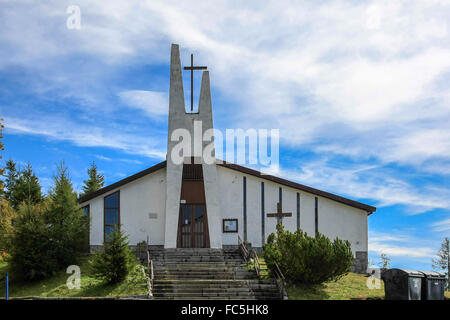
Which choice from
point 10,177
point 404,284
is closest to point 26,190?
point 10,177

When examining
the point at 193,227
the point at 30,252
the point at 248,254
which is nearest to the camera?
the point at 30,252

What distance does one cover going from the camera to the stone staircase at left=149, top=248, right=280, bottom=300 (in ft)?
63.1

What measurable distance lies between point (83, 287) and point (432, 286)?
44.0 ft

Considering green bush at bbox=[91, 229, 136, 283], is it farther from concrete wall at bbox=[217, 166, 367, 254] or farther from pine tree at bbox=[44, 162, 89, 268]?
concrete wall at bbox=[217, 166, 367, 254]

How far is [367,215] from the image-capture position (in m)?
27.4

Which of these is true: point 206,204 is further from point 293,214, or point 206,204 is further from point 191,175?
point 293,214

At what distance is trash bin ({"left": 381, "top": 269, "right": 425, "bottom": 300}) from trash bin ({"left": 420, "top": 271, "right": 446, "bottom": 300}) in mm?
158

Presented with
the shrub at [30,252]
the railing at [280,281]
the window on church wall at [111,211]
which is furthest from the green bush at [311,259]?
the shrub at [30,252]

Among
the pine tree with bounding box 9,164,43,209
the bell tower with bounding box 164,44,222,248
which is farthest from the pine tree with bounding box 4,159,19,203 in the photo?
the bell tower with bounding box 164,44,222,248

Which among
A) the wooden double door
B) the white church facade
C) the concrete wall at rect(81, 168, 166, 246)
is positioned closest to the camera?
the wooden double door

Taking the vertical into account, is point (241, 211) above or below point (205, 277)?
above

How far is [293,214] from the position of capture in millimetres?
27219

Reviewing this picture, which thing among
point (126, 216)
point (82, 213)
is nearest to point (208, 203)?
point (126, 216)
